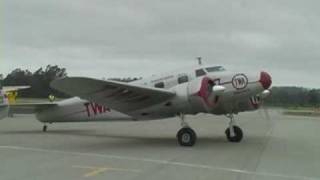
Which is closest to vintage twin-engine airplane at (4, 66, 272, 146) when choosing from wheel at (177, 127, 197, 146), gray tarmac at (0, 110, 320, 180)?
wheel at (177, 127, 197, 146)

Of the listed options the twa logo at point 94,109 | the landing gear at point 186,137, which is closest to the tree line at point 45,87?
the twa logo at point 94,109

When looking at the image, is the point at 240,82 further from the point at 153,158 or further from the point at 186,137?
the point at 153,158

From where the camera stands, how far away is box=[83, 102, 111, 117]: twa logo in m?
20.8

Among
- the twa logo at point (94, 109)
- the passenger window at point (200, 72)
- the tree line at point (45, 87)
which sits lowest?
the twa logo at point (94, 109)

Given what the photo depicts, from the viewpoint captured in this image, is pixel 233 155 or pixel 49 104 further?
pixel 49 104

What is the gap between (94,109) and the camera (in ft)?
69.1

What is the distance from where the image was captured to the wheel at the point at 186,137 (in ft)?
57.4

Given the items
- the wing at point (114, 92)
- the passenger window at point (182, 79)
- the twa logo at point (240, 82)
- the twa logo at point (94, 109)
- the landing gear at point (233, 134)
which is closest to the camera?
the wing at point (114, 92)

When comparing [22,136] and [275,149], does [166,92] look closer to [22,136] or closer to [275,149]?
[275,149]

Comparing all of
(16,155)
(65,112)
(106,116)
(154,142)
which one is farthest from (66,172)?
(65,112)

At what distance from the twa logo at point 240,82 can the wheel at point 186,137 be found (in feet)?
7.02

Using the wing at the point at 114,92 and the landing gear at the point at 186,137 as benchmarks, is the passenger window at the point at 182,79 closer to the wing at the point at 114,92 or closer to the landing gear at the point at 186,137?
the wing at the point at 114,92

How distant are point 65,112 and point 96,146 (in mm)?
4889

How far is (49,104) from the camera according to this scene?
22750 mm
